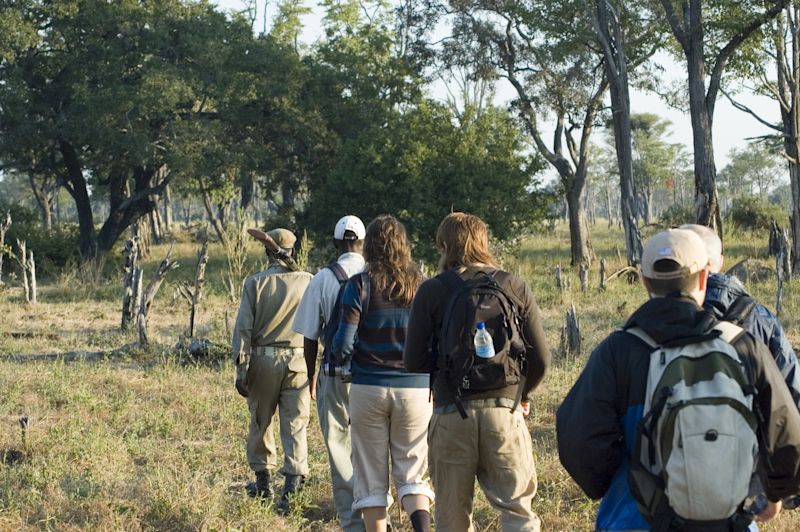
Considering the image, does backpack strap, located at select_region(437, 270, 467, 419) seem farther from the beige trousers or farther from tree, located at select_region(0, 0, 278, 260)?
tree, located at select_region(0, 0, 278, 260)

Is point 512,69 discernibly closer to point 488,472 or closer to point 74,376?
point 74,376

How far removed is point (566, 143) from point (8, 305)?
1825 centimetres

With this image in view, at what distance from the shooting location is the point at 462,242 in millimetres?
4059

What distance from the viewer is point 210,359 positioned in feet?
35.9

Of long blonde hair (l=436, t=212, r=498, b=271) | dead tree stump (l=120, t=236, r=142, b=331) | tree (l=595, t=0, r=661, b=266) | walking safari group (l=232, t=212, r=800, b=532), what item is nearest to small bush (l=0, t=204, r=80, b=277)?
dead tree stump (l=120, t=236, r=142, b=331)

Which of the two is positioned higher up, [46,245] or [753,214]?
[46,245]

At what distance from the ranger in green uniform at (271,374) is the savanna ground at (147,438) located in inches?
9.3

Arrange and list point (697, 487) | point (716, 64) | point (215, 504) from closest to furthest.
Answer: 1. point (697, 487)
2. point (215, 504)
3. point (716, 64)

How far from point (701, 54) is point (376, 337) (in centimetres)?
1654

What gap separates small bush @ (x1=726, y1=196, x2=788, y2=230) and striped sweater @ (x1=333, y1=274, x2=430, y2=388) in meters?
30.7

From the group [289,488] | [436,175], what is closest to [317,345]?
[289,488]

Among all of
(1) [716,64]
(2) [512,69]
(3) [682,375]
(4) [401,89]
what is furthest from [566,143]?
(3) [682,375]

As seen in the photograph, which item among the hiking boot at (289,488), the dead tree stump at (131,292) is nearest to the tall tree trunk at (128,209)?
the dead tree stump at (131,292)

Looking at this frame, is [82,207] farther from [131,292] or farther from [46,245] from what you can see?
[131,292]
